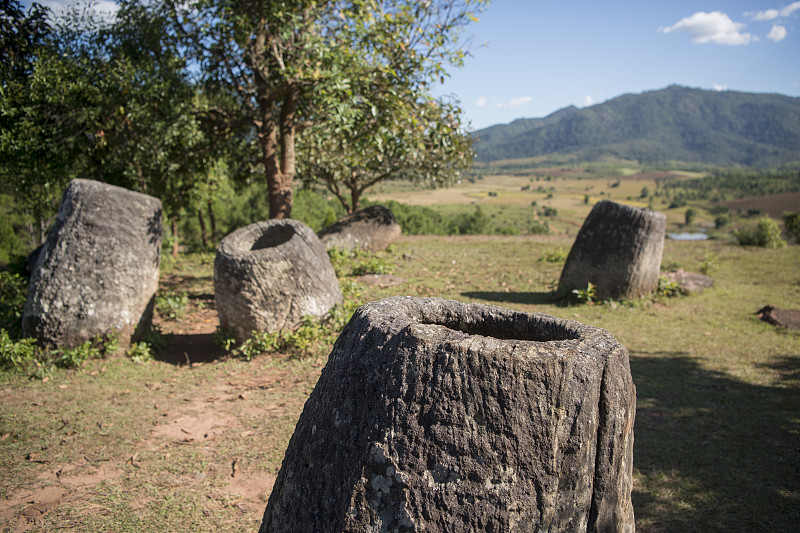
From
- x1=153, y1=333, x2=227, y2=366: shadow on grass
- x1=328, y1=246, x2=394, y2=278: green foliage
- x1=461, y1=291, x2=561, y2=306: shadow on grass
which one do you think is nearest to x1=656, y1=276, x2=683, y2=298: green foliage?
x1=461, y1=291, x2=561, y2=306: shadow on grass

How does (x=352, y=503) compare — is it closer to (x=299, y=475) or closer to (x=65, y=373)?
(x=299, y=475)

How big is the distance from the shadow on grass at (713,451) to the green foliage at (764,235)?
12.3 m

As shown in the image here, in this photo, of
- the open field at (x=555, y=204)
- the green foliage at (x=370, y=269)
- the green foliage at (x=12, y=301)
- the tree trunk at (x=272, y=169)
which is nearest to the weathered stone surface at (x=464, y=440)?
the green foliage at (x=12, y=301)

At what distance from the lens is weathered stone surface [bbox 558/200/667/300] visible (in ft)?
33.8

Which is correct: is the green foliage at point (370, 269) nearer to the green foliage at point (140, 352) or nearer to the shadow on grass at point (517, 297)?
the shadow on grass at point (517, 297)

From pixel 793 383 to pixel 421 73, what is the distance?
7870 mm

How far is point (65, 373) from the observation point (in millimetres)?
6684

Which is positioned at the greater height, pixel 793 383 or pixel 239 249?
pixel 239 249

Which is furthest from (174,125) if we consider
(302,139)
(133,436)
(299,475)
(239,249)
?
(299,475)

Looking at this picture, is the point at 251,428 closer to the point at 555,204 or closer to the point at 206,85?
the point at 206,85

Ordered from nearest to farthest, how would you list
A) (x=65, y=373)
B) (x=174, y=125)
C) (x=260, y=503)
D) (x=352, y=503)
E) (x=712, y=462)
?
(x=352, y=503), (x=260, y=503), (x=712, y=462), (x=65, y=373), (x=174, y=125)

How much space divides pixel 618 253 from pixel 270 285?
6971 millimetres

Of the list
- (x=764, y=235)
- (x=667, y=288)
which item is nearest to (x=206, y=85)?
(x=667, y=288)

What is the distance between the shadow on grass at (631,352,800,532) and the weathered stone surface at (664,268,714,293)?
4.10m
